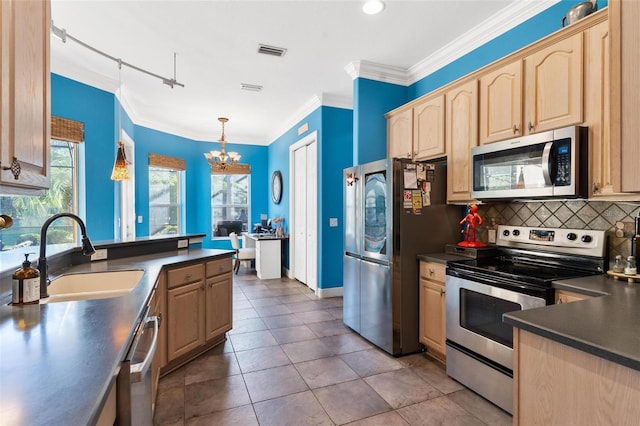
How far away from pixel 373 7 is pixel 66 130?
3329mm

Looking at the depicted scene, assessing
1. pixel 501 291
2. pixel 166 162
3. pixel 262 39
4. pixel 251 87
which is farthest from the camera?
pixel 166 162

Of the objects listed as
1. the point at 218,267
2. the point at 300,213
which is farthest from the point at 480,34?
the point at 300,213

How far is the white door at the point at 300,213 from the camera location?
213 inches

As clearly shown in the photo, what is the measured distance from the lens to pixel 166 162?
6223 mm

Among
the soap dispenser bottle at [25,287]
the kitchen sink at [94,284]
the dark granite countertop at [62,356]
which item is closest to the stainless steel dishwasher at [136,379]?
the dark granite countertop at [62,356]

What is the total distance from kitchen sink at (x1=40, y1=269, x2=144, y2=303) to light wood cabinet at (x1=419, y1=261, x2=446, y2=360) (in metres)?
2.20

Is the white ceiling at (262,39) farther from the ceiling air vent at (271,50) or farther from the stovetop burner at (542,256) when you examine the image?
the stovetop burner at (542,256)

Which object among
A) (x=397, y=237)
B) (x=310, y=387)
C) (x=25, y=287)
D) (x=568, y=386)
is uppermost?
(x=397, y=237)

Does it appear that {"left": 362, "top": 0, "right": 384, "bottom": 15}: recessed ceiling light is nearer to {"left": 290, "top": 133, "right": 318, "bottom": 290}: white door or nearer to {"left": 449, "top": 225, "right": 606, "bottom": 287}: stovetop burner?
{"left": 449, "top": 225, "right": 606, "bottom": 287}: stovetop burner

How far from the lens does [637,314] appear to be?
1.26 meters

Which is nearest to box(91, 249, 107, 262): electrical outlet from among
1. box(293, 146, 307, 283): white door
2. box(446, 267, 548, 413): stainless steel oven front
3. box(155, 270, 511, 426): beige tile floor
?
box(155, 270, 511, 426): beige tile floor

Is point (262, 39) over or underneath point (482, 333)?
over

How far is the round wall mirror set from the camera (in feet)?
21.5

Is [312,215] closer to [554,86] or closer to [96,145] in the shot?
[96,145]
